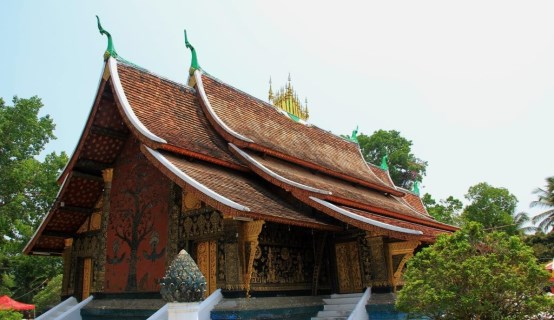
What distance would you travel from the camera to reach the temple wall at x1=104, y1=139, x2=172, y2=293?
27.9 feet

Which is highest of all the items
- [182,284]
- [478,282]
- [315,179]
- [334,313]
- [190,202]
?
[315,179]

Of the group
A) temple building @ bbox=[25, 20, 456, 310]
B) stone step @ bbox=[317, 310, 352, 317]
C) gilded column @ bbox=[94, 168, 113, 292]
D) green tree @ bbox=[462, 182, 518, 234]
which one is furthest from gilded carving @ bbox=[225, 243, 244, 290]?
green tree @ bbox=[462, 182, 518, 234]

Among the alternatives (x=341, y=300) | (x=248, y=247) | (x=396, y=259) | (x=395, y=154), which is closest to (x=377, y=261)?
(x=396, y=259)

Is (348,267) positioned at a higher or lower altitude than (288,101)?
lower

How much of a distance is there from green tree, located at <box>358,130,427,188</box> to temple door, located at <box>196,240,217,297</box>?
24.2 metres

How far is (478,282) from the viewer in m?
5.17

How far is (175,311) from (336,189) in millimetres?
Answer: 6239

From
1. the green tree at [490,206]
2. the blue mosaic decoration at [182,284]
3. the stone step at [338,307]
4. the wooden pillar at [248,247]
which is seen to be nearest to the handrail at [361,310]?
the stone step at [338,307]

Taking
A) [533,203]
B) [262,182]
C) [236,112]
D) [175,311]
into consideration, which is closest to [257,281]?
[262,182]

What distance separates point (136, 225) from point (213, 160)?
2.06m

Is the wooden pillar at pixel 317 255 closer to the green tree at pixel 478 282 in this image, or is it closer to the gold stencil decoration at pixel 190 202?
the gold stencil decoration at pixel 190 202

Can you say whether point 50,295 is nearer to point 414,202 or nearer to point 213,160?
point 414,202

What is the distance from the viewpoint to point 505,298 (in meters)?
5.19

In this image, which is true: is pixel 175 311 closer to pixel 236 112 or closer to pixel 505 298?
pixel 505 298
